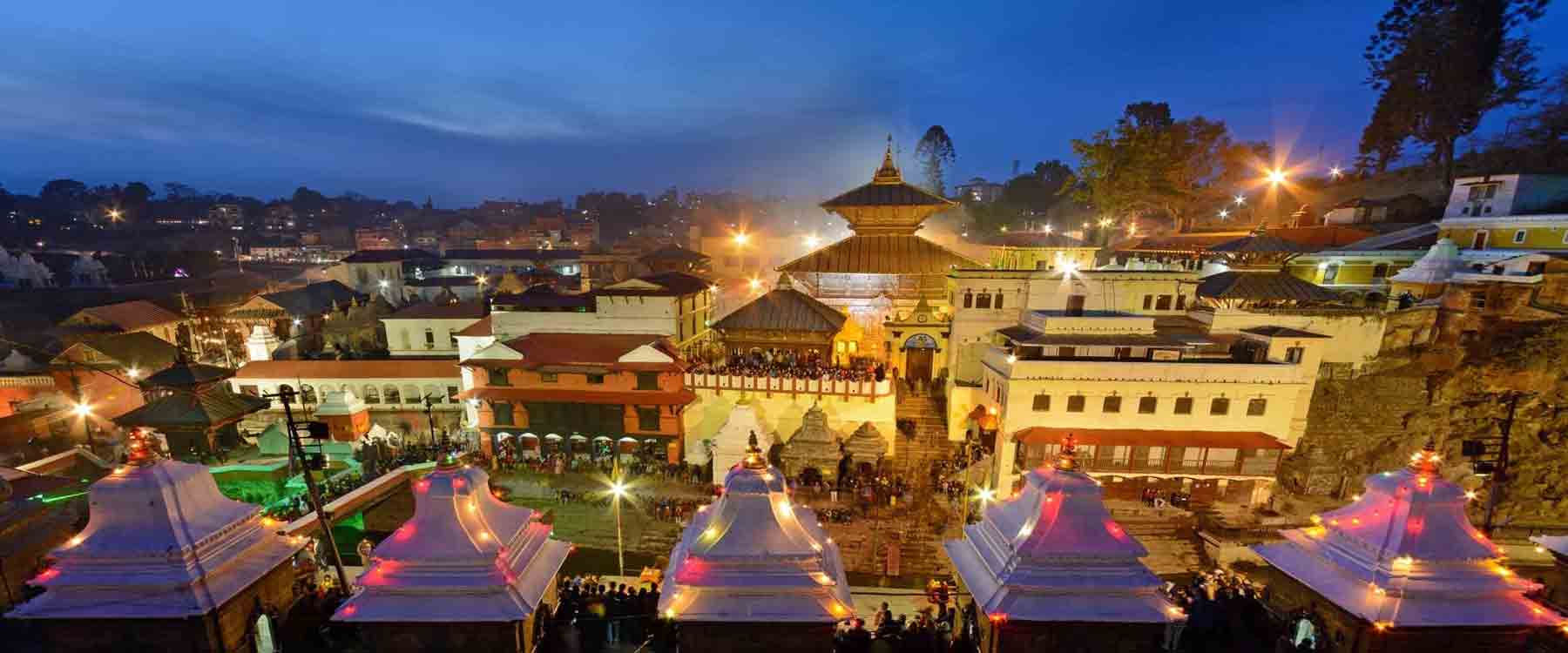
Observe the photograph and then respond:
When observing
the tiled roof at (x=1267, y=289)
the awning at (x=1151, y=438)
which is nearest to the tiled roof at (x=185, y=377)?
the awning at (x=1151, y=438)

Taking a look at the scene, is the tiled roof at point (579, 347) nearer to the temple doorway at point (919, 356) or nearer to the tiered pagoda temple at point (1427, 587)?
the temple doorway at point (919, 356)

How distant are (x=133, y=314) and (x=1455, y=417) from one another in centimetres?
7276

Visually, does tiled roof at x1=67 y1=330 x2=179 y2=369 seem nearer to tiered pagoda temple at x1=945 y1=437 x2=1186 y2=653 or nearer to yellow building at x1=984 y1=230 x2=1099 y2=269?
tiered pagoda temple at x1=945 y1=437 x2=1186 y2=653

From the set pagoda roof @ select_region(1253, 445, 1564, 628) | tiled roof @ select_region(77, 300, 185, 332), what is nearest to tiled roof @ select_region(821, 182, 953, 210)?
pagoda roof @ select_region(1253, 445, 1564, 628)

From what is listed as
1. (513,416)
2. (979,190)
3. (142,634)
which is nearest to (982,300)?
(513,416)

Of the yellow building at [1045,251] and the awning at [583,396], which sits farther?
the yellow building at [1045,251]

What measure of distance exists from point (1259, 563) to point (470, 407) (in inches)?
1254

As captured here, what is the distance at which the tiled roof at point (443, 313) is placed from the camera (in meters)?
34.2

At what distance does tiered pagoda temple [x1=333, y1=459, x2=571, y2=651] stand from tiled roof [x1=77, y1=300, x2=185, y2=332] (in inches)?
1862

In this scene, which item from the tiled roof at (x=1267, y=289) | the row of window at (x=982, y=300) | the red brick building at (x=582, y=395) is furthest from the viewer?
the row of window at (x=982, y=300)

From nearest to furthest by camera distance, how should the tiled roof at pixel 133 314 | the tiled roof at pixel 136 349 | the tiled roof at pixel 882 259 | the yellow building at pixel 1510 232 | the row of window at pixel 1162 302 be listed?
the yellow building at pixel 1510 232 < the row of window at pixel 1162 302 < the tiled roof at pixel 882 259 < the tiled roof at pixel 136 349 < the tiled roof at pixel 133 314

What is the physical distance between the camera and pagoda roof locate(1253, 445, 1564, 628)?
6426 millimetres

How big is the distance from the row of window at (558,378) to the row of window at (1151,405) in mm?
14796

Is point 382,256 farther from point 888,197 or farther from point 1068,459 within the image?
point 1068,459
